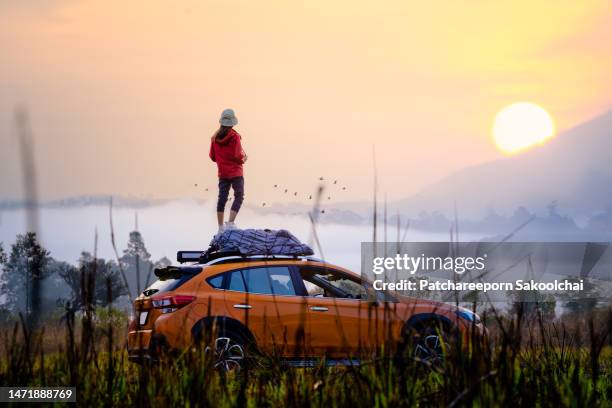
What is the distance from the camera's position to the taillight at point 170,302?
38.8 feet

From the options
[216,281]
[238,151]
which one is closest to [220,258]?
[216,281]

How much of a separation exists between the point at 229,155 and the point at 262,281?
4.00 m

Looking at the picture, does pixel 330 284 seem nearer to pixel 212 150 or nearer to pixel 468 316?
pixel 468 316

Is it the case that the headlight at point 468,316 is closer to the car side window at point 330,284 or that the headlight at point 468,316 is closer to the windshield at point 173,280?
the car side window at point 330,284

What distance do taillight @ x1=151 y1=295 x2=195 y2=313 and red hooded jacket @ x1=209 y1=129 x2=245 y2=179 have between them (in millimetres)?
4313

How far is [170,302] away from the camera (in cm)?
1184

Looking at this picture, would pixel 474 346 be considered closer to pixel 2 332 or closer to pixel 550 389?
pixel 550 389

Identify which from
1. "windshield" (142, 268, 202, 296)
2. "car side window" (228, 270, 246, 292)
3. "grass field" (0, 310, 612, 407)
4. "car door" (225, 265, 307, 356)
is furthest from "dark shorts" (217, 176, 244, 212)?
"grass field" (0, 310, 612, 407)

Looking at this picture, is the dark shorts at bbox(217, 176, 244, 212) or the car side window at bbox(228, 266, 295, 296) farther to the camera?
the dark shorts at bbox(217, 176, 244, 212)

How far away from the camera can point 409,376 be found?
6699 millimetres

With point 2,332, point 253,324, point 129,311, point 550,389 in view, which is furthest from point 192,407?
point 253,324

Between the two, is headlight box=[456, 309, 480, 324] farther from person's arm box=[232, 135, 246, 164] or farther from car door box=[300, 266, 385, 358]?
person's arm box=[232, 135, 246, 164]

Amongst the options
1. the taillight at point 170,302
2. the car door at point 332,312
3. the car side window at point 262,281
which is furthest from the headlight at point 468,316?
the taillight at point 170,302

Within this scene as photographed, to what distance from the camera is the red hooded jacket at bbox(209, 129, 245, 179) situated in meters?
15.8
